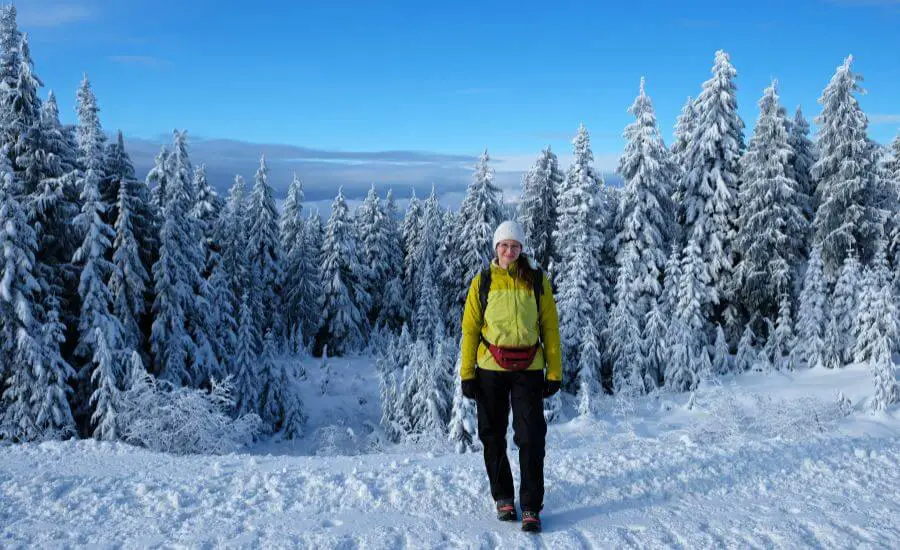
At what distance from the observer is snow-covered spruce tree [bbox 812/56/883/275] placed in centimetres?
2544

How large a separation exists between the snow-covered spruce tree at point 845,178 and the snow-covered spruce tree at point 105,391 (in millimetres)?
27247

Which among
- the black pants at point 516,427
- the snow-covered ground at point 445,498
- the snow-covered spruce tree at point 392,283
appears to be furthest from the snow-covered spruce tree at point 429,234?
the black pants at point 516,427

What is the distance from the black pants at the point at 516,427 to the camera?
535cm

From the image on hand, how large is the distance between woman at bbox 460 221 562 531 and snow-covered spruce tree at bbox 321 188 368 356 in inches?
1363

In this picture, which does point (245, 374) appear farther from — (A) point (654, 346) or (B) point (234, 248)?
(A) point (654, 346)

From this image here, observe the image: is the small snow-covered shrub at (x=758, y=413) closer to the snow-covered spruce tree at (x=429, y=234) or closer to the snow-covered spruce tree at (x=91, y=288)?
the snow-covered spruce tree at (x=91, y=288)

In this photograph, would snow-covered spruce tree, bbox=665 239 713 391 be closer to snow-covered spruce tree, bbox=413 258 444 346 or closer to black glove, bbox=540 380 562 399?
snow-covered spruce tree, bbox=413 258 444 346

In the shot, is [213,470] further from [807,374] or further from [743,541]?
[807,374]

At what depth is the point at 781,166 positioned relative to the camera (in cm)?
2566

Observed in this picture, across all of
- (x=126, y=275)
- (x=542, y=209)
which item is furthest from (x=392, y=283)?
(x=126, y=275)

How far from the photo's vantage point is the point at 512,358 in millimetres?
5316

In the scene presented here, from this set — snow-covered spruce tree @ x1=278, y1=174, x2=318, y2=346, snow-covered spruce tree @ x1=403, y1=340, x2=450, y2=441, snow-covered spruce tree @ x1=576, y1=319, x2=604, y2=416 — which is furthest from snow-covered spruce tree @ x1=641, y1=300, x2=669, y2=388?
snow-covered spruce tree @ x1=278, y1=174, x2=318, y2=346

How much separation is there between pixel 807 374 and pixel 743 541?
878 inches

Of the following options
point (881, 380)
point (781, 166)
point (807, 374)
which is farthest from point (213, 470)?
point (781, 166)
